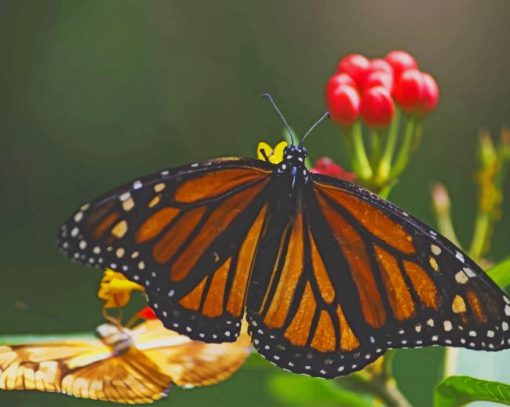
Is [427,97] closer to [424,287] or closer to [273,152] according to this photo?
[273,152]

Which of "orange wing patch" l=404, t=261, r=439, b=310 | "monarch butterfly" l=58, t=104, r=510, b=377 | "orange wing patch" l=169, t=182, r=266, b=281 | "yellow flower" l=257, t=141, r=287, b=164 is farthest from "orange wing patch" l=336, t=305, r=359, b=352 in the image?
"yellow flower" l=257, t=141, r=287, b=164

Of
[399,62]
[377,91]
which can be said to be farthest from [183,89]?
[377,91]

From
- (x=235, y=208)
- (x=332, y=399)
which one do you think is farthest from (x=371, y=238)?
(x=332, y=399)

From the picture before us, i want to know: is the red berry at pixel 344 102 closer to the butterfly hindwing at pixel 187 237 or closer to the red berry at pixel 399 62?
the red berry at pixel 399 62

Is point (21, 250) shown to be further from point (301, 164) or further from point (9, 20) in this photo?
point (301, 164)

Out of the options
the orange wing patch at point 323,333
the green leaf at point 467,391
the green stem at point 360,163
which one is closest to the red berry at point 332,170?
the green stem at point 360,163

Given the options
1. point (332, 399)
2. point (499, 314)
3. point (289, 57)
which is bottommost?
point (332, 399)
